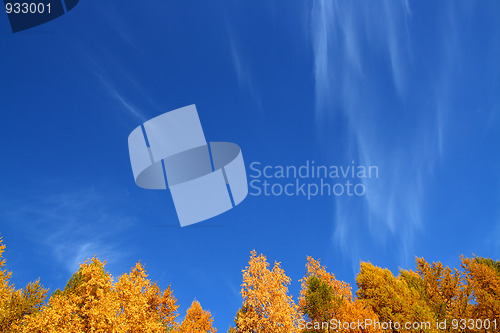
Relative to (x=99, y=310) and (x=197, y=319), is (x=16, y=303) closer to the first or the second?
(x=99, y=310)

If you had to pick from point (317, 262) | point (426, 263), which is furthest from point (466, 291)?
point (317, 262)

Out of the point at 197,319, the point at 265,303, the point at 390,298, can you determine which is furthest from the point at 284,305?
the point at 197,319

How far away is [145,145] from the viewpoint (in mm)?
27484

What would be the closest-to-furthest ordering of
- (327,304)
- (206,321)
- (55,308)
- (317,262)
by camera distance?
(55,308), (327,304), (317,262), (206,321)

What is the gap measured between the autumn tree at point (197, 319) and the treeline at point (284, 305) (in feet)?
59.7

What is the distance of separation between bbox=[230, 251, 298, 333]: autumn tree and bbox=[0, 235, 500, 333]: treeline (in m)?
0.06

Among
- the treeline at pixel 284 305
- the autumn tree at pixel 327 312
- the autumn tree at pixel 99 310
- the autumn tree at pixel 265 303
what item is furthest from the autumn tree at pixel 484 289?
the autumn tree at pixel 99 310

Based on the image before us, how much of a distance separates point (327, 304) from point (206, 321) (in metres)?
30.7

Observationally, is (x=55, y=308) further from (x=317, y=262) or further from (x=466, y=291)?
(x=466, y=291)

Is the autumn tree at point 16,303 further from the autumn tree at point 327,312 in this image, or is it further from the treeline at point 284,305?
the autumn tree at point 327,312

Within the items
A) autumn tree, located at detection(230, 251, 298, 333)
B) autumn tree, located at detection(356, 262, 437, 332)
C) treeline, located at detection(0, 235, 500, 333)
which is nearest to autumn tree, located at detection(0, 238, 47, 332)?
treeline, located at detection(0, 235, 500, 333)

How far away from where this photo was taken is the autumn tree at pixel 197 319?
144 ft

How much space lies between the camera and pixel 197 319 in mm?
46438

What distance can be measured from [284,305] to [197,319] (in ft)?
108
